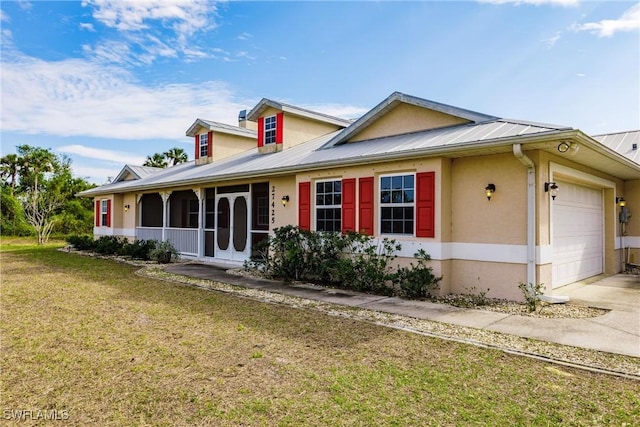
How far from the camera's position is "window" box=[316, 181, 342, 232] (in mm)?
9836

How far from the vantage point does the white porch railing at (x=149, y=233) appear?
1677 centimetres

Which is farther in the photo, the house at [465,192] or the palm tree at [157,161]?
the palm tree at [157,161]

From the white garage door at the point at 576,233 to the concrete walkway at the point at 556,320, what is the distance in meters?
0.44

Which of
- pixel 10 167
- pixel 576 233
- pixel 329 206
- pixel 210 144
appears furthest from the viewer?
pixel 10 167

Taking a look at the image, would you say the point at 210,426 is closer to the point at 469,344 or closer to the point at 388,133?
the point at 469,344

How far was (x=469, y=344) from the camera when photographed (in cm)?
495

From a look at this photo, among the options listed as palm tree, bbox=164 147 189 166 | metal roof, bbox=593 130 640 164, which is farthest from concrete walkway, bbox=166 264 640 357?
palm tree, bbox=164 147 189 166

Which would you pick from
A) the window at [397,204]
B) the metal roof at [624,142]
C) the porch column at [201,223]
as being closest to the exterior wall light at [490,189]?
the window at [397,204]

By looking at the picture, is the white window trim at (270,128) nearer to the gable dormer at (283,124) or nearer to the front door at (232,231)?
the gable dormer at (283,124)

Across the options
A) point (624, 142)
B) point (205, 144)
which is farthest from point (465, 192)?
point (205, 144)

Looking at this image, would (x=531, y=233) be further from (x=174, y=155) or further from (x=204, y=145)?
(x=174, y=155)

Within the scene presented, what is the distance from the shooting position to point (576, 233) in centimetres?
975

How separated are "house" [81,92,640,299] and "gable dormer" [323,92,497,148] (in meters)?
0.03

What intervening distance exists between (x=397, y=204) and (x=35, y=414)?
7013 mm
